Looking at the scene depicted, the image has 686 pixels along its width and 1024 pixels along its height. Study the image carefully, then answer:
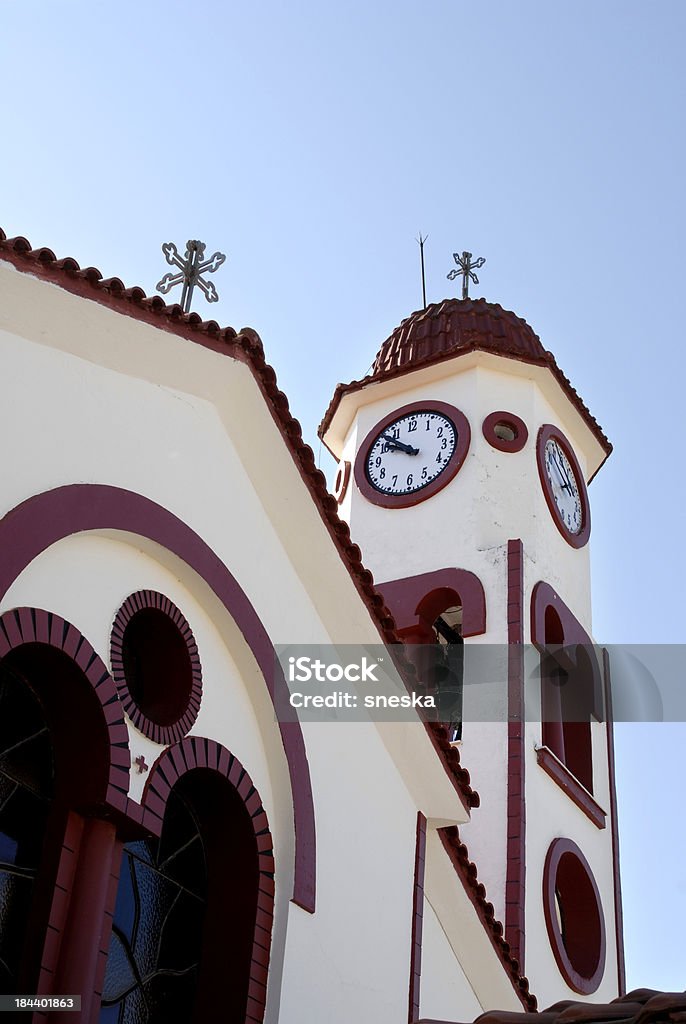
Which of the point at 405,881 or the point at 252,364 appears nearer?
the point at 252,364

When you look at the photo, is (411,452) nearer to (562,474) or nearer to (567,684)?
(562,474)

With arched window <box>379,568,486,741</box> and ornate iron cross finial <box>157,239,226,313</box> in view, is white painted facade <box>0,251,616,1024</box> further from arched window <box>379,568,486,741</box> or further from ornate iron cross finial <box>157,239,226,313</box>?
arched window <box>379,568,486,741</box>

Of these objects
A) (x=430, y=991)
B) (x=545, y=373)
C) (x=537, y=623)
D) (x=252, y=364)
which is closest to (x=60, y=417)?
(x=252, y=364)

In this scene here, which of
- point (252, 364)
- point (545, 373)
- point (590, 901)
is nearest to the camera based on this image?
point (252, 364)

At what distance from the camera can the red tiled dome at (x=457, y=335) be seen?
14.5m

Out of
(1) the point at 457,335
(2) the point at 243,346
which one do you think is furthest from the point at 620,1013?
(1) the point at 457,335

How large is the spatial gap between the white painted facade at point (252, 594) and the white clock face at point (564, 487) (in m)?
6.24

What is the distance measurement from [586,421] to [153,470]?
882 centimetres

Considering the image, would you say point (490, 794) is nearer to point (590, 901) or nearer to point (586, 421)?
point (590, 901)

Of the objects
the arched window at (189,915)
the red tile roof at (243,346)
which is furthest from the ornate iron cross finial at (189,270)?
the arched window at (189,915)

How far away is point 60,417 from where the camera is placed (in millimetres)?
6715

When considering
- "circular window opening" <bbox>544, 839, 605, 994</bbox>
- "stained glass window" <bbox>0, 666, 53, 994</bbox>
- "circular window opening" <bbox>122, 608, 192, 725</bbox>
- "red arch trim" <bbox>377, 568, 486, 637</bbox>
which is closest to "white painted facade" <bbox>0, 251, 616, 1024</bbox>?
"circular window opening" <bbox>122, 608, 192, 725</bbox>

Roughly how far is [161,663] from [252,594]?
0.74 m

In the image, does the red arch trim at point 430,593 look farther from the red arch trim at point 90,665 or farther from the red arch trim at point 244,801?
the red arch trim at point 90,665
